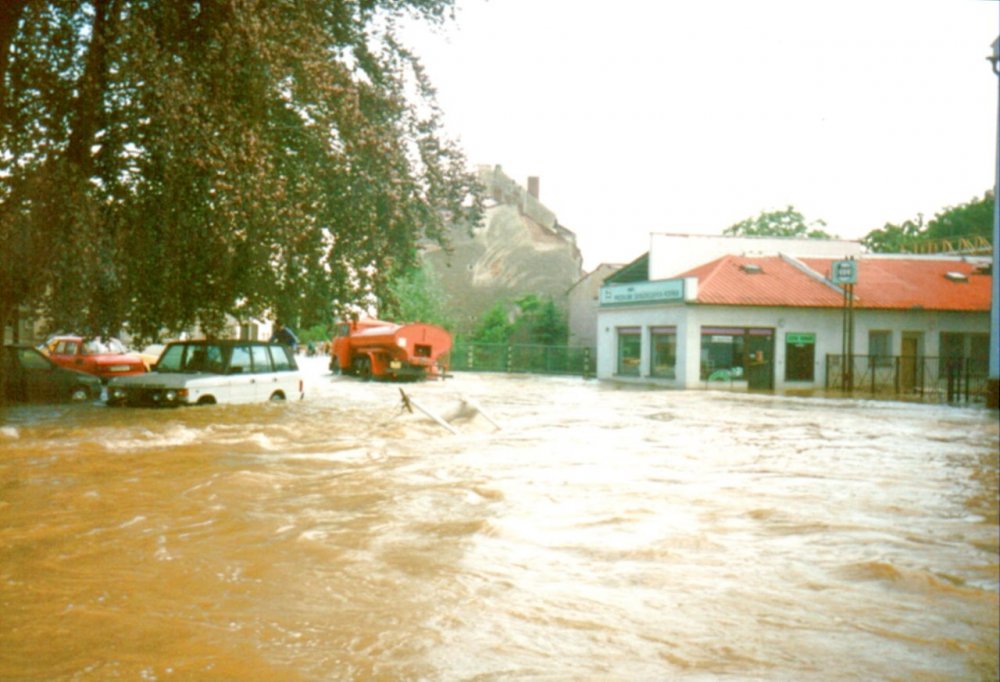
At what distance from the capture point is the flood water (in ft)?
16.5

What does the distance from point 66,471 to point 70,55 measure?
688 centimetres

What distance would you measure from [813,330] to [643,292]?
23.9 ft

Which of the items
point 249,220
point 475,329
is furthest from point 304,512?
point 475,329

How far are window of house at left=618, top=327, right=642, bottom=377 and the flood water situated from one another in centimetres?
2739

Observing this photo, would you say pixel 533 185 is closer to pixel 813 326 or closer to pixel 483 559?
pixel 813 326

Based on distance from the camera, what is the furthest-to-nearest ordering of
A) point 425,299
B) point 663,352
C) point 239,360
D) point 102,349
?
point 425,299, point 663,352, point 102,349, point 239,360

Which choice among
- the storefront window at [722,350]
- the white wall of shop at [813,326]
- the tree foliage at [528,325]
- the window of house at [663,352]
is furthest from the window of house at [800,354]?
the tree foliage at [528,325]

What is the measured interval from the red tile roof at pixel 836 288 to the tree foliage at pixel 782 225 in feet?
80.1

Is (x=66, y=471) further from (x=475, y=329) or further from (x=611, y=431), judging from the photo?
(x=475, y=329)

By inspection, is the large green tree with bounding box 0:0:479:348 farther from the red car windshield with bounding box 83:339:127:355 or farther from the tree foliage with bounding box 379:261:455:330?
the tree foliage with bounding box 379:261:455:330

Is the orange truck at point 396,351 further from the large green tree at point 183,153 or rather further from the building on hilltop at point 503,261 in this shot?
the building on hilltop at point 503,261

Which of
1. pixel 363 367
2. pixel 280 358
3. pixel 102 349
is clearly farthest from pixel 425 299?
pixel 280 358

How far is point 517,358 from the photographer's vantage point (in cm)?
5278

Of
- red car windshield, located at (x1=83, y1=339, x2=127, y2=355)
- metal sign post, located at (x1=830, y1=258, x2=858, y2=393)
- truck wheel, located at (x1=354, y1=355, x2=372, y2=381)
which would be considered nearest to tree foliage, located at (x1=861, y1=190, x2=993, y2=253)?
red car windshield, located at (x1=83, y1=339, x2=127, y2=355)
